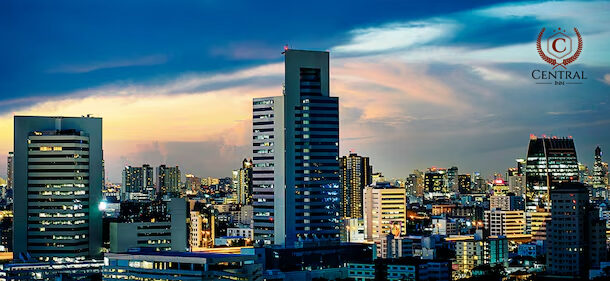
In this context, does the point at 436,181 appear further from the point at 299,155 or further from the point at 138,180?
the point at 299,155

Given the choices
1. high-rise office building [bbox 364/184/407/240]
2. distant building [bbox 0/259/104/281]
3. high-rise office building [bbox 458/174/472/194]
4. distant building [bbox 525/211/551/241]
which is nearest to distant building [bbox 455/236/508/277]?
high-rise office building [bbox 364/184/407/240]

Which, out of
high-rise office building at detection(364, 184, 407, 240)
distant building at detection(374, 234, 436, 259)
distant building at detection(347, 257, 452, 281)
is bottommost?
distant building at detection(347, 257, 452, 281)

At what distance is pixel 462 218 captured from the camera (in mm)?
105062

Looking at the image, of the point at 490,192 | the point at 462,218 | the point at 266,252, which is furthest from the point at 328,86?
the point at 490,192

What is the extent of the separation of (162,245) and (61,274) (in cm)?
553

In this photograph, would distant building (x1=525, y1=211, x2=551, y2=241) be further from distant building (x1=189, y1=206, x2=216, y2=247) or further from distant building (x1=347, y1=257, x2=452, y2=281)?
distant building (x1=347, y1=257, x2=452, y2=281)

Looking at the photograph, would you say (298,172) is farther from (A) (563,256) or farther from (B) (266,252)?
(A) (563,256)

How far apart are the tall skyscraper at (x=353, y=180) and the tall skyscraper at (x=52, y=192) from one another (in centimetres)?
4010

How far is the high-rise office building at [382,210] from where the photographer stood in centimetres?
8819

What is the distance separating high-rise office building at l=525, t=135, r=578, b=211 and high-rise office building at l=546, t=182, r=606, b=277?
197 ft

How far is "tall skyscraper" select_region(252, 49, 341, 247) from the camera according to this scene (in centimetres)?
6438

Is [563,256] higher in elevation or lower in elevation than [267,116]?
lower

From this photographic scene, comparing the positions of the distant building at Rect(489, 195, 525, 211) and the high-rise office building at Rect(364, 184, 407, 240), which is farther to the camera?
the distant building at Rect(489, 195, 525, 211)

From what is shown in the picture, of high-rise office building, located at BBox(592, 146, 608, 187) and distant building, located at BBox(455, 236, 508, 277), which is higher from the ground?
high-rise office building, located at BBox(592, 146, 608, 187)
